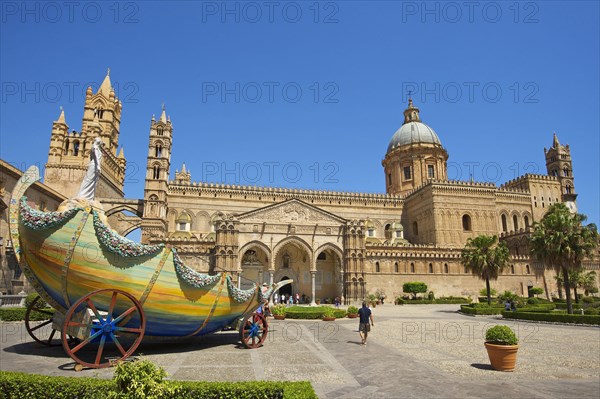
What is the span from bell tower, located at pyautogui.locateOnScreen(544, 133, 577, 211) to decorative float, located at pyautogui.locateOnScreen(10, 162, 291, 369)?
67.0m

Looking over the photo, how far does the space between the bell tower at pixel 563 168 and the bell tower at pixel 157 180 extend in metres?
60.4

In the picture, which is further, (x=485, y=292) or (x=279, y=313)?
(x=485, y=292)

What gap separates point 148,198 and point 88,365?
36931mm

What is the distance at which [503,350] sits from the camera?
31.2 feet

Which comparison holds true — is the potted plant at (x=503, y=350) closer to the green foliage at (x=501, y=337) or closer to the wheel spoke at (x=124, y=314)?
the green foliage at (x=501, y=337)

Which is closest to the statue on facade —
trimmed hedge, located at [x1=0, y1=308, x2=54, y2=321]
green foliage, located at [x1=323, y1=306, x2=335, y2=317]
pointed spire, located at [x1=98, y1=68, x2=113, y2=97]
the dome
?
trimmed hedge, located at [x1=0, y1=308, x2=54, y2=321]

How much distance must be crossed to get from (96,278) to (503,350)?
1057 cm

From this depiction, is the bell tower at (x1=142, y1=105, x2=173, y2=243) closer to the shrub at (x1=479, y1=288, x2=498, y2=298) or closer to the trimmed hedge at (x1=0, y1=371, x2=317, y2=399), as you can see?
the trimmed hedge at (x1=0, y1=371, x2=317, y2=399)

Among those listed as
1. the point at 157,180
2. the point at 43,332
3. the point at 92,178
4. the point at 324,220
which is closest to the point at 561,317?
the point at 324,220

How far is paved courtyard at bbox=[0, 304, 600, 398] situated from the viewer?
7.88 metres

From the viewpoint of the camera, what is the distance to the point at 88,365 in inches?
341

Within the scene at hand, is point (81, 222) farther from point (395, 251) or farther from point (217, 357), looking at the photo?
point (395, 251)

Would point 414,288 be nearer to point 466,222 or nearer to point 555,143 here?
point 466,222

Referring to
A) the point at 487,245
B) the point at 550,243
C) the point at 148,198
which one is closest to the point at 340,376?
the point at 550,243
